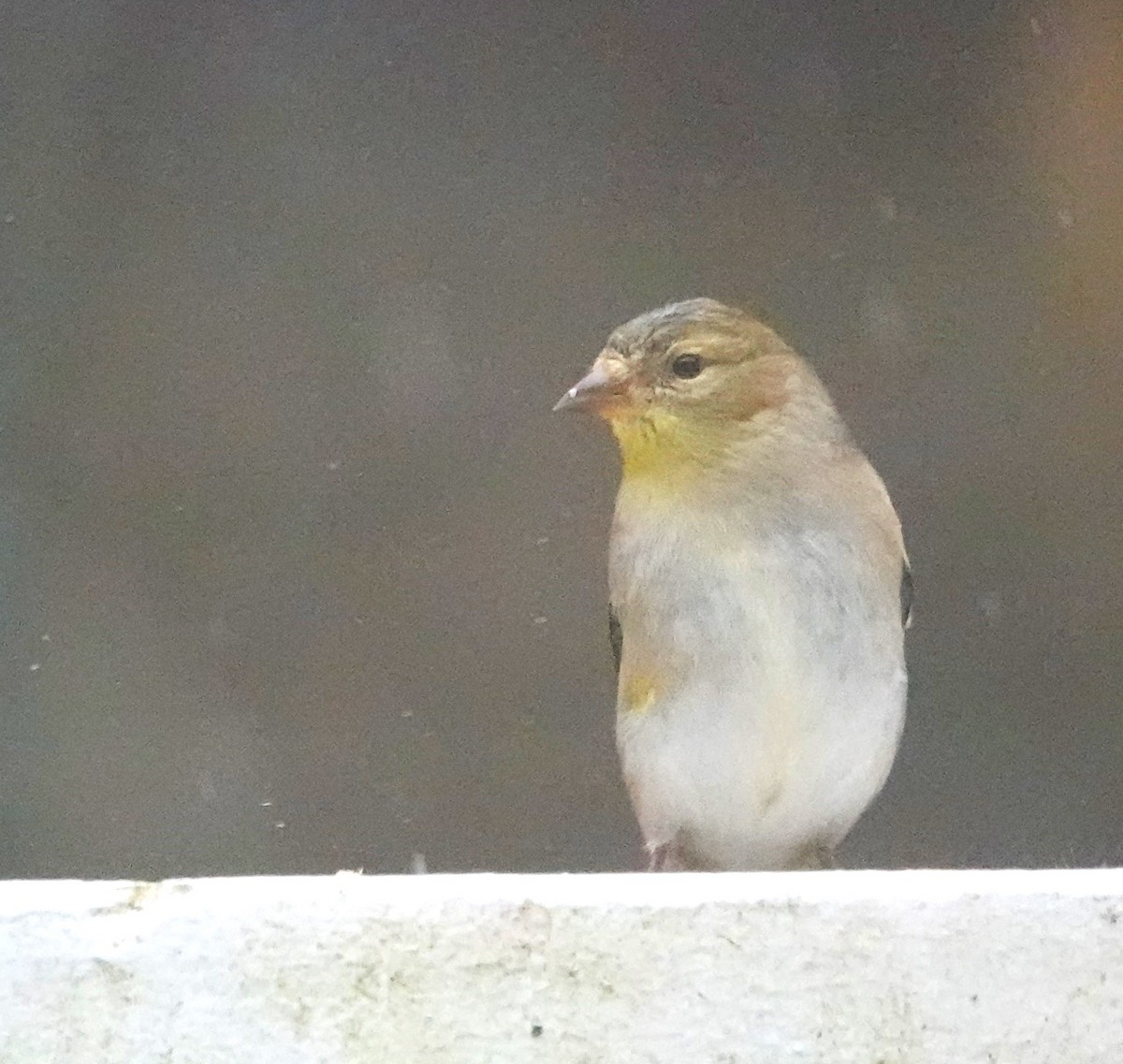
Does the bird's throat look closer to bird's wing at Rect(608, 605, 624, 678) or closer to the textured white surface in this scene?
bird's wing at Rect(608, 605, 624, 678)

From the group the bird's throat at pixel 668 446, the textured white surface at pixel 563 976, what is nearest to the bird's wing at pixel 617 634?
the bird's throat at pixel 668 446

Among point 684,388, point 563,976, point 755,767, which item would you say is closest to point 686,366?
point 684,388

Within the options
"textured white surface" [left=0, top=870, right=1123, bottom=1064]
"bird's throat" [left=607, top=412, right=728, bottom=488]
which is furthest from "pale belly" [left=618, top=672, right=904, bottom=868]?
"textured white surface" [left=0, top=870, right=1123, bottom=1064]

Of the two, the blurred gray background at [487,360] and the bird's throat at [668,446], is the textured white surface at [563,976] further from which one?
the blurred gray background at [487,360]

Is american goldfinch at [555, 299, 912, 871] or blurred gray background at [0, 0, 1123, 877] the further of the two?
blurred gray background at [0, 0, 1123, 877]

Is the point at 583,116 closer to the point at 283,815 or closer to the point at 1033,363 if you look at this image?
the point at 1033,363

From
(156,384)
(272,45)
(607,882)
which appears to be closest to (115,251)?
(156,384)
